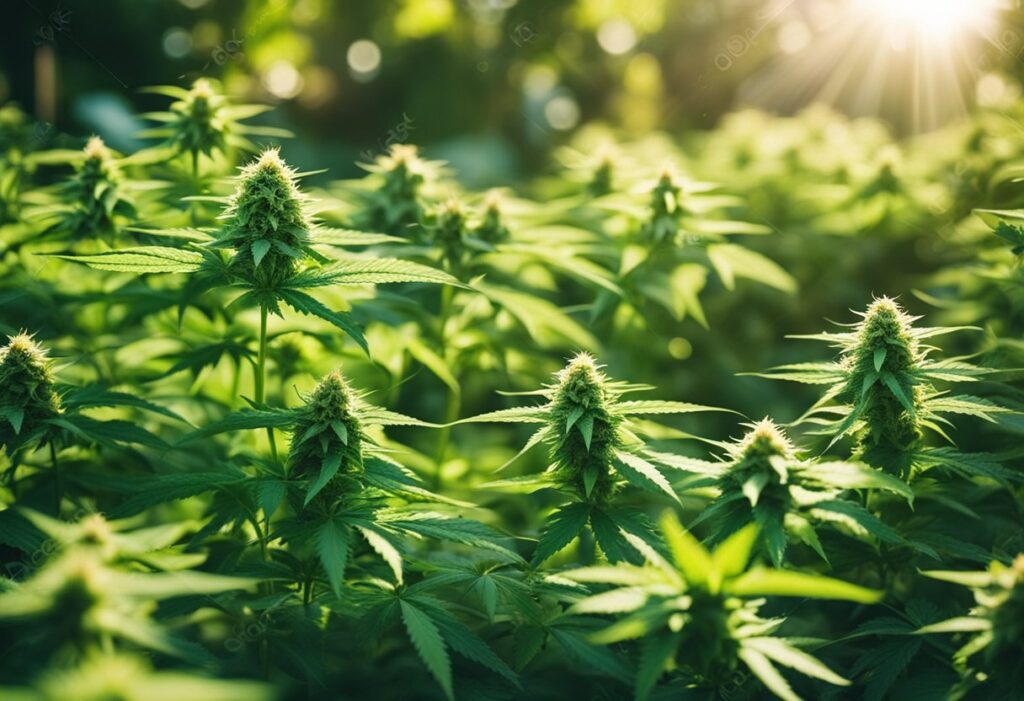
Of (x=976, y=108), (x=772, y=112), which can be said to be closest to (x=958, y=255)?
(x=976, y=108)

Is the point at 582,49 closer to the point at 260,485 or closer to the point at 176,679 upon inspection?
the point at 260,485

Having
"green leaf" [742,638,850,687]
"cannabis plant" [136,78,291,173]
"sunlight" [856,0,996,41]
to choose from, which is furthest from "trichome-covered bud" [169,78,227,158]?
"sunlight" [856,0,996,41]

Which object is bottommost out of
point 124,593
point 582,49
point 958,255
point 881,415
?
point 124,593

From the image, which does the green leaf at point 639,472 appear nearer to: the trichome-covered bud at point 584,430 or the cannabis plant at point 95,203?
the trichome-covered bud at point 584,430

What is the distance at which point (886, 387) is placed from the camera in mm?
2008

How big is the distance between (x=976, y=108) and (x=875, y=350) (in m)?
3.76

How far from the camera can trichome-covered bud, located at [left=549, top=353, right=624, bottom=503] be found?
6.33ft

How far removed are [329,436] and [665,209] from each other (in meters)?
1.50

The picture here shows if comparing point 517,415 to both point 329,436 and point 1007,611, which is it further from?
point 1007,611

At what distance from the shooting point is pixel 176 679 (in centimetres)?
117

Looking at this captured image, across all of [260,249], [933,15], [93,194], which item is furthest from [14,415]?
[933,15]

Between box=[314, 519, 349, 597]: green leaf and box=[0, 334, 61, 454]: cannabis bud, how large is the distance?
71 centimetres

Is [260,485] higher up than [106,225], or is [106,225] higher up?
[106,225]

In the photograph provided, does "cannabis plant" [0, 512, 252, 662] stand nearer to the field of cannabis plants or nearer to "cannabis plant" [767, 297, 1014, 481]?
→ the field of cannabis plants
